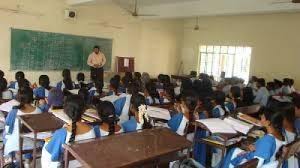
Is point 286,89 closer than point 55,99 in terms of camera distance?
No

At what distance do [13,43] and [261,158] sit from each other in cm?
575

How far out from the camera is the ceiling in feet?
18.9

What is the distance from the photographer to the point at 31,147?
2756 millimetres

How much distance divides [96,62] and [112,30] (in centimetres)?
123

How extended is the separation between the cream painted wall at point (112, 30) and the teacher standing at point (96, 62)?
58 cm

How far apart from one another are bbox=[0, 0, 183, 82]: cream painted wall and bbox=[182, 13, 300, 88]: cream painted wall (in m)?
1.29

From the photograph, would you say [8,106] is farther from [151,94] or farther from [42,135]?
[151,94]

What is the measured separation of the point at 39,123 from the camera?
245 cm

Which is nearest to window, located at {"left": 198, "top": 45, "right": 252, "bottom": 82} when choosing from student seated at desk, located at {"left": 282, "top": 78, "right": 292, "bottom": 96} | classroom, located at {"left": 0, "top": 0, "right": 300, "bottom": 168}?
classroom, located at {"left": 0, "top": 0, "right": 300, "bottom": 168}

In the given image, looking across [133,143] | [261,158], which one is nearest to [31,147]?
[133,143]

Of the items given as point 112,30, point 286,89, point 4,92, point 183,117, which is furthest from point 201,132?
point 112,30

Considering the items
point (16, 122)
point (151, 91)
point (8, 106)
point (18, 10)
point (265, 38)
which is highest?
point (18, 10)

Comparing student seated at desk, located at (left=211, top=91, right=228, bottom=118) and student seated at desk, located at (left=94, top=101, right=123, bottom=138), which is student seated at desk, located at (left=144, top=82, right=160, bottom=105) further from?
student seated at desk, located at (left=94, top=101, right=123, bottom=138)

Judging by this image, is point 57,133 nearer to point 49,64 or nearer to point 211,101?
point 211,101
